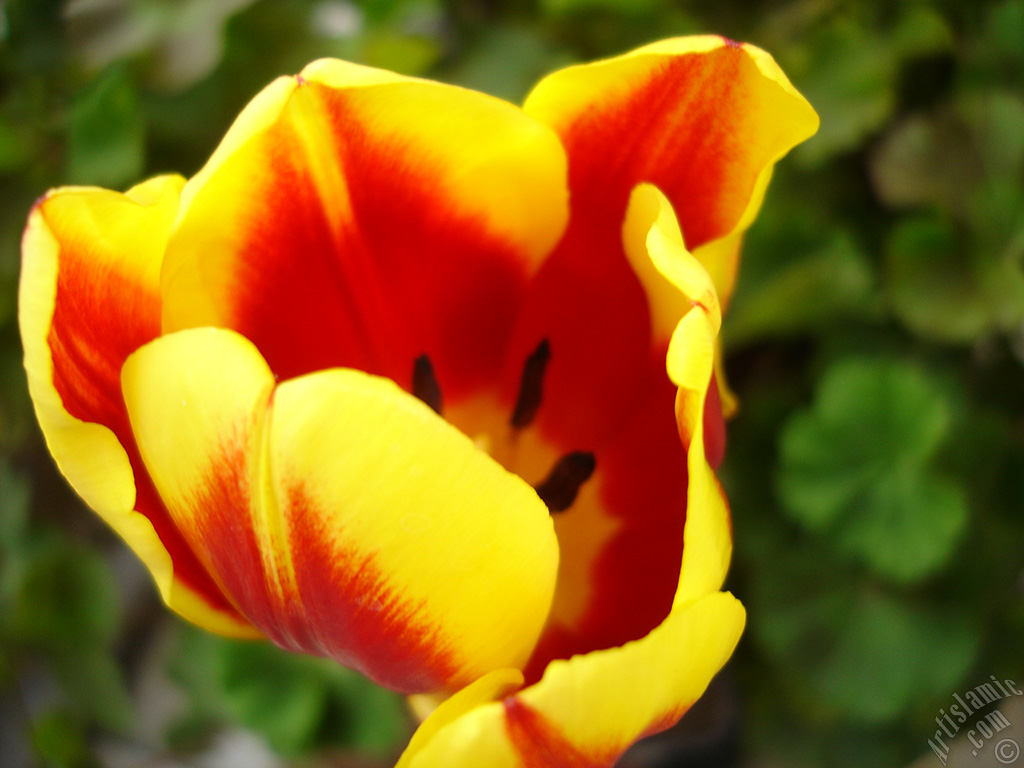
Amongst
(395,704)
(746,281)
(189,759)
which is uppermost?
(746,281)

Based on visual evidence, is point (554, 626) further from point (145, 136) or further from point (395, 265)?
point (145, 136)

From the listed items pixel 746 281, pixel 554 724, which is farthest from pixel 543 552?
pixel 746 281

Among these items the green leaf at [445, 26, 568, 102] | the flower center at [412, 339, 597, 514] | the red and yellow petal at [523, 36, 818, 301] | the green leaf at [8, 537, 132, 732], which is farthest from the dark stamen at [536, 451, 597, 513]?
the green leaf at [8, 537, 132, 732]

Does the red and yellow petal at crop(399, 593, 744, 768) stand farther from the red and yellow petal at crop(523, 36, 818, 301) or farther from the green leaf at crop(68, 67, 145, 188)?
the green leaf at crop(68, 67, 145, 188)

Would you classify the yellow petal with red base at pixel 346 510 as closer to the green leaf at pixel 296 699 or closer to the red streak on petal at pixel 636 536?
the red streak on petal at pixel 636 536

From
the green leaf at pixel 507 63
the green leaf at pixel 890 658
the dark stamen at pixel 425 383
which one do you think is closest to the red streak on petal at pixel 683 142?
the dark stamen at pixel 425 383

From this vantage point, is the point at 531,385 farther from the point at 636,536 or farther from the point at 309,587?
the point at 309,587
